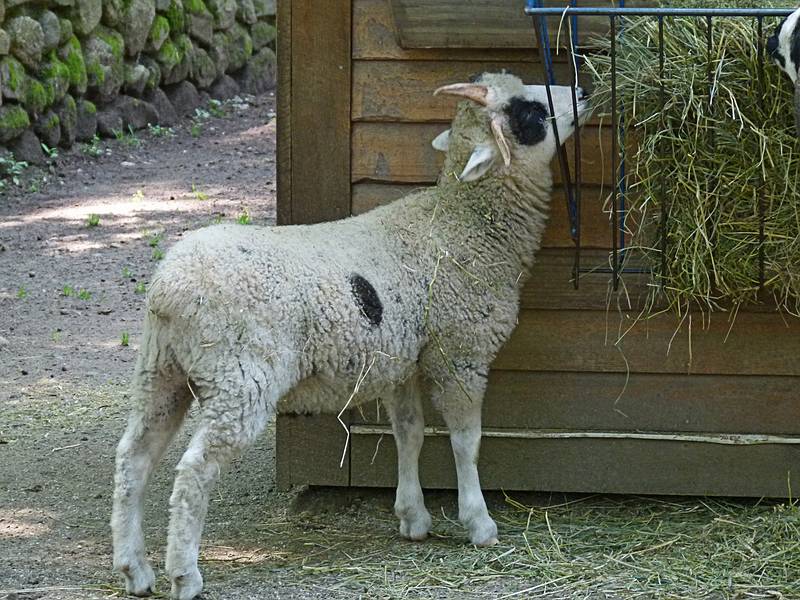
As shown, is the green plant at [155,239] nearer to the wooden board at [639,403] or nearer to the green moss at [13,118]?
the green moss at [13,118]

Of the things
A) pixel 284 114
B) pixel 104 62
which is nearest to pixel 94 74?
pixel 104 62

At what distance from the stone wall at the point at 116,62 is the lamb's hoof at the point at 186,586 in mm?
6901

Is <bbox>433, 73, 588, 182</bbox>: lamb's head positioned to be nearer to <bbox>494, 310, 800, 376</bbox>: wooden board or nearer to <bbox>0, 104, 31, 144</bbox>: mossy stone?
<bbox>494, 310, 800, 376</bbox>: wooden board

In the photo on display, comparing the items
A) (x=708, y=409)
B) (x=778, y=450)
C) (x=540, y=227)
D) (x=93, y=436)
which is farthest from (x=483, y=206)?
(x=93, y=436)

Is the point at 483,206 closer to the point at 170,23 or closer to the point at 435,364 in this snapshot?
the point at 435,364

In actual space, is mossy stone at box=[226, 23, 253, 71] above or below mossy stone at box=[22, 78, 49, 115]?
above

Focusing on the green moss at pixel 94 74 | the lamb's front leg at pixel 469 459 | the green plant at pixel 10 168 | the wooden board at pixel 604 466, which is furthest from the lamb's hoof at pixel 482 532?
the green moss at pixel 94 74

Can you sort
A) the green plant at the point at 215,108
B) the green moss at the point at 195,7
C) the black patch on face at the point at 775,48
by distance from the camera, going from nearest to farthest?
the black patch on face at the point at 775,48, the green moss at the point at 195,7, the green plant at the point at 215,108

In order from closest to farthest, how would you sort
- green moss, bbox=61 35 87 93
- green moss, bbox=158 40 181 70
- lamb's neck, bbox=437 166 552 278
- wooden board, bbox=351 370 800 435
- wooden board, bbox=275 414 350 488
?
lamb's neck, bbox=437 166 552 278
wooden board, bbox=351 370 800 435
wooden board, bbox=275 414 350 488
green moss, bbox=61 35 87 93
green moss, bbox=158 40 181 70

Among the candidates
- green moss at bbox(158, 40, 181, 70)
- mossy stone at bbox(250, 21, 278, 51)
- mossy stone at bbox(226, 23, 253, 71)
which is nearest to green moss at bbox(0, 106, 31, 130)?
green moss at bbox(158, 40, 181, 70)

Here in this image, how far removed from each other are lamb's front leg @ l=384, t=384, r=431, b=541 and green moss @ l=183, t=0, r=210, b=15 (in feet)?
29.0

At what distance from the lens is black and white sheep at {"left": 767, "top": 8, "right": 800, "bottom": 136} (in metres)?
3.78

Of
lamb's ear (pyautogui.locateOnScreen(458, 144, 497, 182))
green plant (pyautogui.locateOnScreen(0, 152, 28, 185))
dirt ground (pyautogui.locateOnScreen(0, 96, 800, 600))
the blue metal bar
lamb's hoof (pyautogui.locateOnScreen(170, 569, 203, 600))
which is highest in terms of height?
the blue metal bar

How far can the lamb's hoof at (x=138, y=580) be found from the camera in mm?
4090
